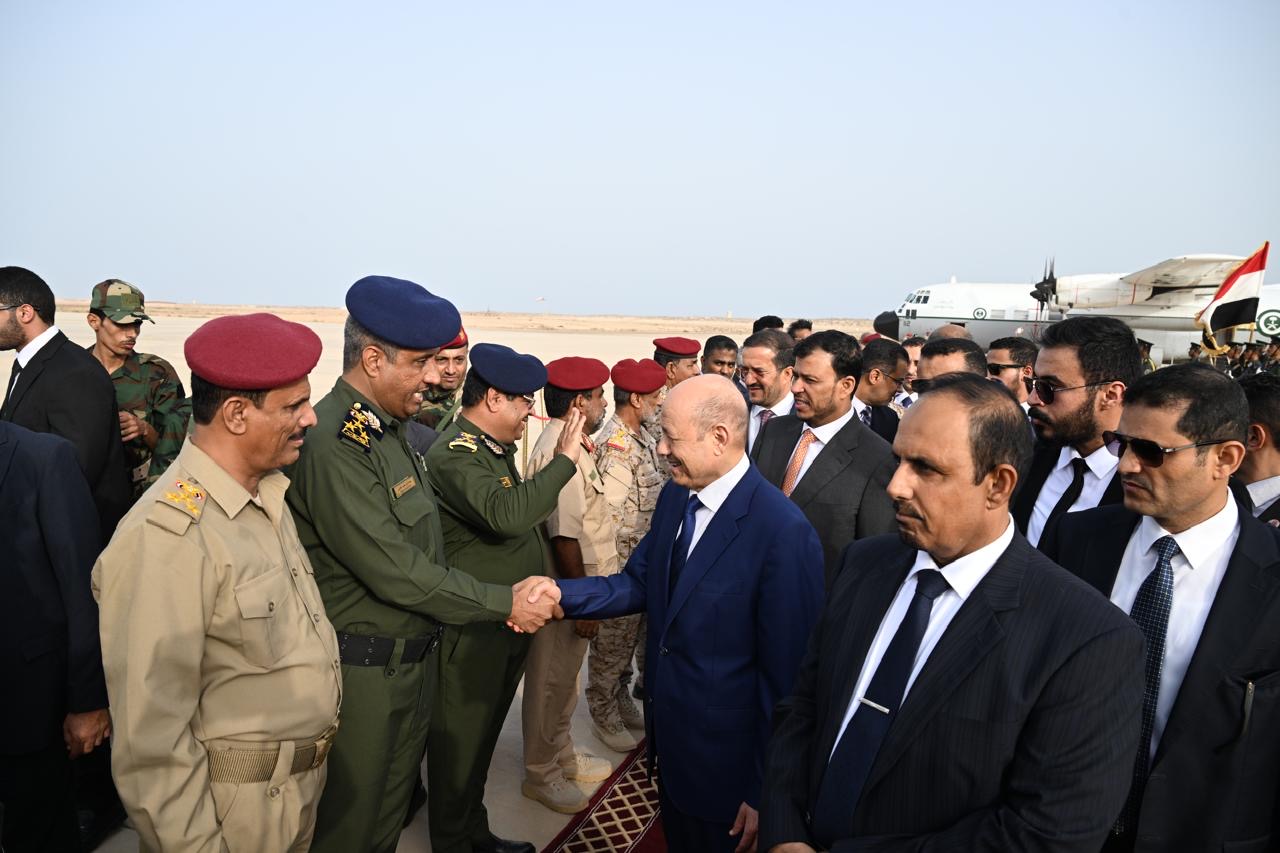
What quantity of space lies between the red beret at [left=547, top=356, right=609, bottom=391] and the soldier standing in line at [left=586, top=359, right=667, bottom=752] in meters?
0.36

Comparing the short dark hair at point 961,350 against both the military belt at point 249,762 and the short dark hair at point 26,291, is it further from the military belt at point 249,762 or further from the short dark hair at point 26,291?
the short dark hair at point 26,291

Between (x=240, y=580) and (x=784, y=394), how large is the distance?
15.9 ft

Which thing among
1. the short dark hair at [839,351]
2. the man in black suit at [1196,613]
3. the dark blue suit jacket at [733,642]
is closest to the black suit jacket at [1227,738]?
the man in black suit at [1196,613]

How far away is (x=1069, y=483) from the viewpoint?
3.71 meters

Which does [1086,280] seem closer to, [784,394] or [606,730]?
[784,394]

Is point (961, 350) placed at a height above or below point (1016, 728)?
above

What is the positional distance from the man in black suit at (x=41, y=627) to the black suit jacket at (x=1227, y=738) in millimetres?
3501

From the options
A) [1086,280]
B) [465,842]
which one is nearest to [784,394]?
[465,842]

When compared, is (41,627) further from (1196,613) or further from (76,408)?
(1196,613)

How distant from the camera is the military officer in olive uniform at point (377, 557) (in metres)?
2.86

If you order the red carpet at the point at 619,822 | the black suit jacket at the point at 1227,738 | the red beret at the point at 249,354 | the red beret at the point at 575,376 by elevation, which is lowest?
the red carpet at the point at 619,822

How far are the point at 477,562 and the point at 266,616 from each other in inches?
61.1

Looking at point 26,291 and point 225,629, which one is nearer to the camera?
point 225,629

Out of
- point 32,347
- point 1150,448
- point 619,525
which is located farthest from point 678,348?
point 1150,448
